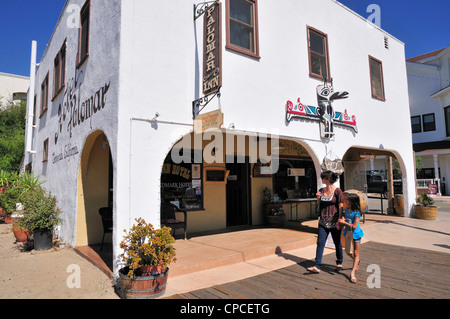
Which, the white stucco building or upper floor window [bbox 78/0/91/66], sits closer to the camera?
the white stucco building

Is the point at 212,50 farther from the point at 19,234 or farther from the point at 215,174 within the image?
the point at 19,234

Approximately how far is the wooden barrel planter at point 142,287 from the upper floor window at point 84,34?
5.22 m

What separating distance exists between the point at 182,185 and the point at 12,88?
26.3 meters

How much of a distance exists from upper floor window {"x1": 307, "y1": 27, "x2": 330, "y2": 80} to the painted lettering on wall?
5.60 meters

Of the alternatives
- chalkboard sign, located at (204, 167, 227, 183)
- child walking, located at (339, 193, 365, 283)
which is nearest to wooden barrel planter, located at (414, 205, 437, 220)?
chalkboard sign, located at (204, 167, 227, 183)

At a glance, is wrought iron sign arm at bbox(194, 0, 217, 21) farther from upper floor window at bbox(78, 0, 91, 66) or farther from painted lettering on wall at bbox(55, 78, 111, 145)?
upper floor window at bbox(78, 0, 91, 66)

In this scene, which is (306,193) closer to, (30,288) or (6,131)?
(30,288)

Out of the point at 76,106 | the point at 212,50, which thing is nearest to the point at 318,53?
the point at 212,50

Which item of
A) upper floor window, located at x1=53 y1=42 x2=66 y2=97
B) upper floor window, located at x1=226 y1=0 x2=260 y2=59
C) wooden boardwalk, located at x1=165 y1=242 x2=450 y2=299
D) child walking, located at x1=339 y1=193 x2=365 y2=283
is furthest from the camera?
upper floor window, located at x1=53 y1=42 x2=66 y2=97

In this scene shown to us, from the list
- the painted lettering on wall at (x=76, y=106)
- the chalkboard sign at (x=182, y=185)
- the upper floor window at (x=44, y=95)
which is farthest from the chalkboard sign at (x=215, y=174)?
the upper floor window at (x=44, y=95)

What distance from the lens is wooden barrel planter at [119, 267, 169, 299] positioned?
414cm

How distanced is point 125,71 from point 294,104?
424cm

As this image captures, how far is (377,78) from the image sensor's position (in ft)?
35.3

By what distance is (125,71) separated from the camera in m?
5.04
